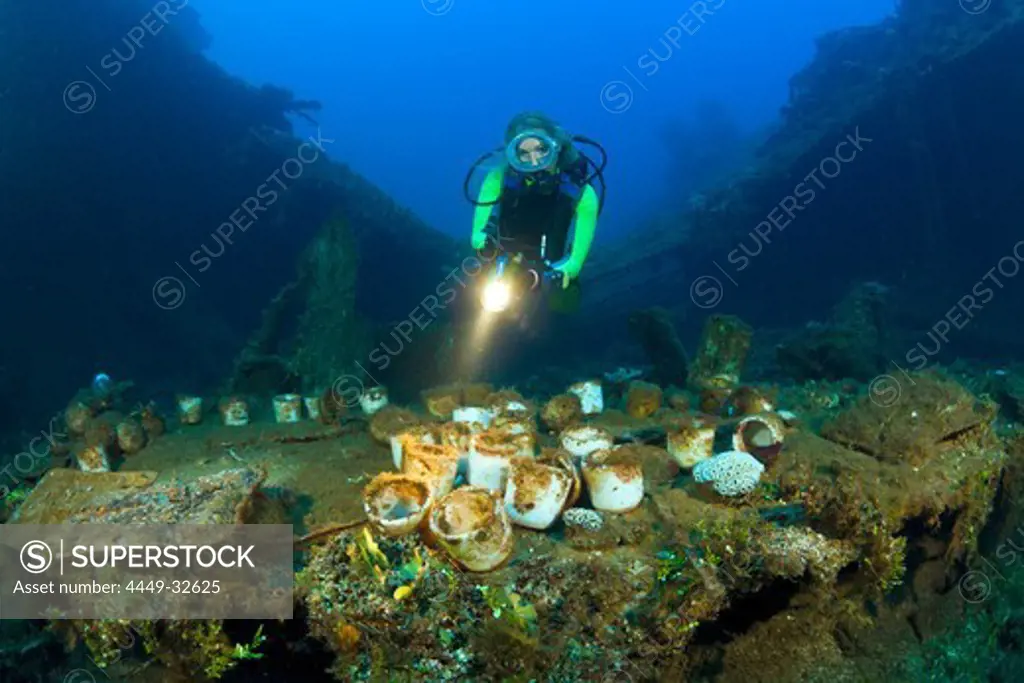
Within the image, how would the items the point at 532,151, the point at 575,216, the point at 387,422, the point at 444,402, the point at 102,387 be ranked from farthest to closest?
the point at 102,387 < the point at 575,216 < the point at 444,402 < the point at 532,151 < the point at 387,422

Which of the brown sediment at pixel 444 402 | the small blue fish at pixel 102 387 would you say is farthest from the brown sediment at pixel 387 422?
the small blue fish at pixel 102 387

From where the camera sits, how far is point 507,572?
10.7 feet

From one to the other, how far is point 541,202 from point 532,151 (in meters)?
0.64

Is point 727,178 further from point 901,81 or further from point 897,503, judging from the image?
point 897,503

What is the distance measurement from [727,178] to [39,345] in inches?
845

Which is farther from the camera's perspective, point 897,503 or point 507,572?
point 897,503

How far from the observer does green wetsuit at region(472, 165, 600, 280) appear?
6180mm

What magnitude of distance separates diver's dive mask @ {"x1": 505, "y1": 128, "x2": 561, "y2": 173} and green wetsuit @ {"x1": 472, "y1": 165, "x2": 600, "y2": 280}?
446 millimetres

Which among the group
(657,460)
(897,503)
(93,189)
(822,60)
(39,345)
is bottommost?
(897,503)

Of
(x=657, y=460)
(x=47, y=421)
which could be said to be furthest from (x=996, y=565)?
(x=47, y=421)

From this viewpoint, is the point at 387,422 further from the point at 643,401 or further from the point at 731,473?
the point at 731,473

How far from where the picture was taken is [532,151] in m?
5.92

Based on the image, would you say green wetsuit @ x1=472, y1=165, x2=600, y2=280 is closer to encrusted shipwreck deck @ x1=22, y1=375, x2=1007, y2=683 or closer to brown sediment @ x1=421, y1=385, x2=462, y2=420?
brown sediment @ x1=421, y1=385, x2=462, y2=420

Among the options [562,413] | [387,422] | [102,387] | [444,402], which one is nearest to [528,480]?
[562,413]
